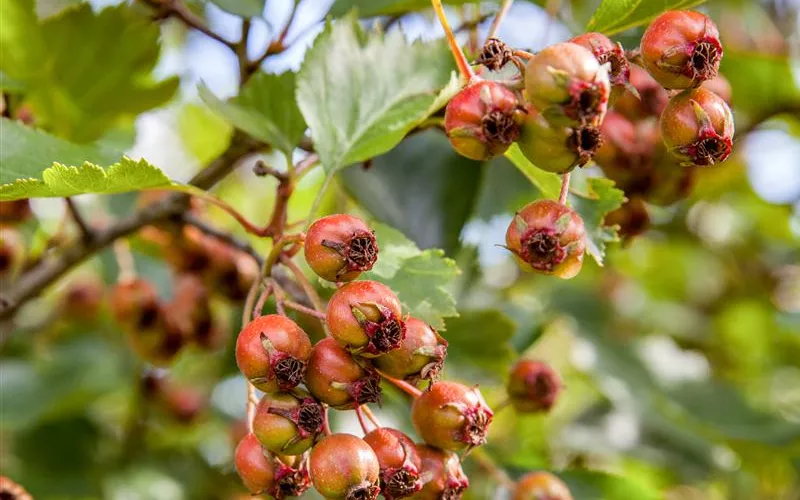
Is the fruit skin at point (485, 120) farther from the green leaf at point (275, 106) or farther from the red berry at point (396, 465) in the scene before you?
the green leaf at point (275, 106)

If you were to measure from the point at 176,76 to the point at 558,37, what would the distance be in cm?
85

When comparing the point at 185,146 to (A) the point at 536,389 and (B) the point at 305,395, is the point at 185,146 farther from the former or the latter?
(B) the point at 305,395

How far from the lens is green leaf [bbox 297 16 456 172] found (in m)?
1.37

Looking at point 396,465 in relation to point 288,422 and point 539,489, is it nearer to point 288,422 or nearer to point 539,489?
point 288,422

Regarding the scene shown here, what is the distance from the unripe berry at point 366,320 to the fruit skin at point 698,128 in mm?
410

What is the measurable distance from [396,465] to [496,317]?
0.65 metres

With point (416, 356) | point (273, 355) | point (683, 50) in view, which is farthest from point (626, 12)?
point (273, 355)

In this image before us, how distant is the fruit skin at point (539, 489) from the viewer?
1.44 meters

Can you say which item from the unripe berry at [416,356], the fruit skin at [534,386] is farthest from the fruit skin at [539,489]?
the unripe berry at [416,356]

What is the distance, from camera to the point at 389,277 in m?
1.20

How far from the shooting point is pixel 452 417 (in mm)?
1123

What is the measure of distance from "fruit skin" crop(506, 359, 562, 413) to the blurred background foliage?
4.3 inches

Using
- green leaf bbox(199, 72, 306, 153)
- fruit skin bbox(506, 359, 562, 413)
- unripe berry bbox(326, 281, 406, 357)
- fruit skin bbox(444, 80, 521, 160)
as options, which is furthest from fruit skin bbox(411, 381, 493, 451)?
green leaf bbox(199, 72, 306, 153)

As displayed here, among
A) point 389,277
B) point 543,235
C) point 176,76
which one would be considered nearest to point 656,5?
point 543,235
